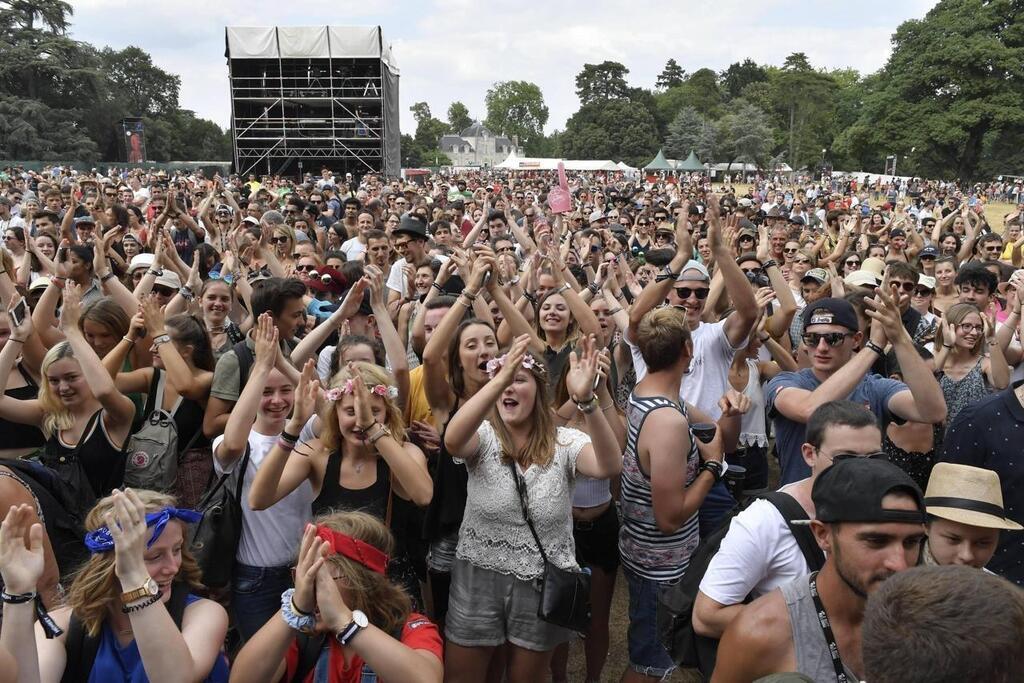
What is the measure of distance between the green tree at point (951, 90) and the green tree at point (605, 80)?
48237mm

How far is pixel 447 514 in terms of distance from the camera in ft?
10.4

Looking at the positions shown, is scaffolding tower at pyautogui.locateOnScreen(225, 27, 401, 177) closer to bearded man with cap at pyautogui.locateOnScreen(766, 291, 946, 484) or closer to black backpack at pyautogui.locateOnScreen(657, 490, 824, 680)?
bearded man with cap at pyautogui.locateOnScreen(766, 291, 946, 484)

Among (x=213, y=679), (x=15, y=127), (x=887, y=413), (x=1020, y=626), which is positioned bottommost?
(x=213, y=679)

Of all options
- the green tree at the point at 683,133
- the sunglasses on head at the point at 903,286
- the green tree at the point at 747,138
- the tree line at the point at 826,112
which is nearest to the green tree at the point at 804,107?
the tree line at the point at 826,112

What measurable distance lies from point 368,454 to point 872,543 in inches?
78.2

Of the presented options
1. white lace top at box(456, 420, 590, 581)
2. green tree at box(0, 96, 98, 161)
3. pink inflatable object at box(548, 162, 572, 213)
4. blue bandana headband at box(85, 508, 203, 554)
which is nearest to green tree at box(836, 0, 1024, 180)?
pink inflatable object at box(548, 162, 572, 213)

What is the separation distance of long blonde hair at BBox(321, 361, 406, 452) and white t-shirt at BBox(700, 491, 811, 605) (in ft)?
4.96

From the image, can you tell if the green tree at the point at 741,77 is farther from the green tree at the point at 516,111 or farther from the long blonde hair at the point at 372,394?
the long blonde hair at the point at 372,394

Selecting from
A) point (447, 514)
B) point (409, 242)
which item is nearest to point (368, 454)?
point (447, 514)

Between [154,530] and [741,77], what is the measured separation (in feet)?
394

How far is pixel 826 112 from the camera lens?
275 feet

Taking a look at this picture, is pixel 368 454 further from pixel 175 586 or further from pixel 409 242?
pixel 409 242

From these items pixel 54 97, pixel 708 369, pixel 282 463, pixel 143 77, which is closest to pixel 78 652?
pixel 282 463

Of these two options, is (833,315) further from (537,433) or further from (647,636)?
(647,636)
